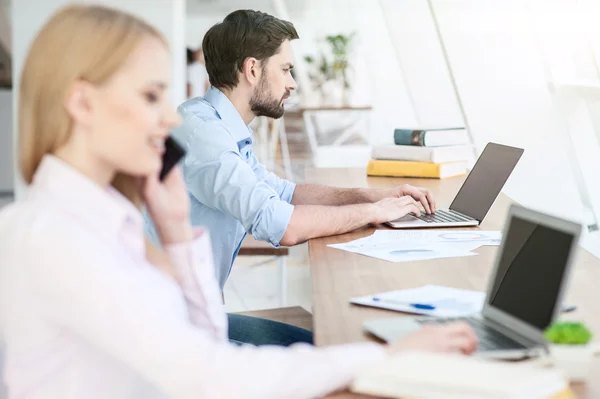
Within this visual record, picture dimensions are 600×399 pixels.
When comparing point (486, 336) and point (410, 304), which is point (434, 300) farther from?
point (486, 336)

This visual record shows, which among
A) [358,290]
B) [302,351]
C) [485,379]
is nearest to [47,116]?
[302,351]

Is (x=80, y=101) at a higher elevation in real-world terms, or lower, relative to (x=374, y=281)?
higher

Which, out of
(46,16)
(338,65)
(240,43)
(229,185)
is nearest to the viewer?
(229,185)

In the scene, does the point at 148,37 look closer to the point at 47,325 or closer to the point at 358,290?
the point at 47,325

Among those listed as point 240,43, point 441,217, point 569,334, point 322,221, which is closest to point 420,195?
point 441,217

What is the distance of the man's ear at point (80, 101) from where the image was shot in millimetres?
1069

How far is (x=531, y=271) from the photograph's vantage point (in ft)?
4.00

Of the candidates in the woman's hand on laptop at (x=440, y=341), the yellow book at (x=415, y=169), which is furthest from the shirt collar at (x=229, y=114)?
the woman's hand on laptop at (x=440, y=341)

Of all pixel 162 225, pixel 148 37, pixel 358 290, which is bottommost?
pixel 358 290

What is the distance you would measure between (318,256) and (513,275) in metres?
0.73

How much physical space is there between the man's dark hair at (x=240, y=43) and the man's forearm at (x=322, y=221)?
0.56 meters

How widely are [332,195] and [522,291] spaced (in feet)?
4.85

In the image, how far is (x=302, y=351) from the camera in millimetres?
1058

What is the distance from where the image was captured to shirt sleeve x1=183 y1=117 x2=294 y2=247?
7.00ft
